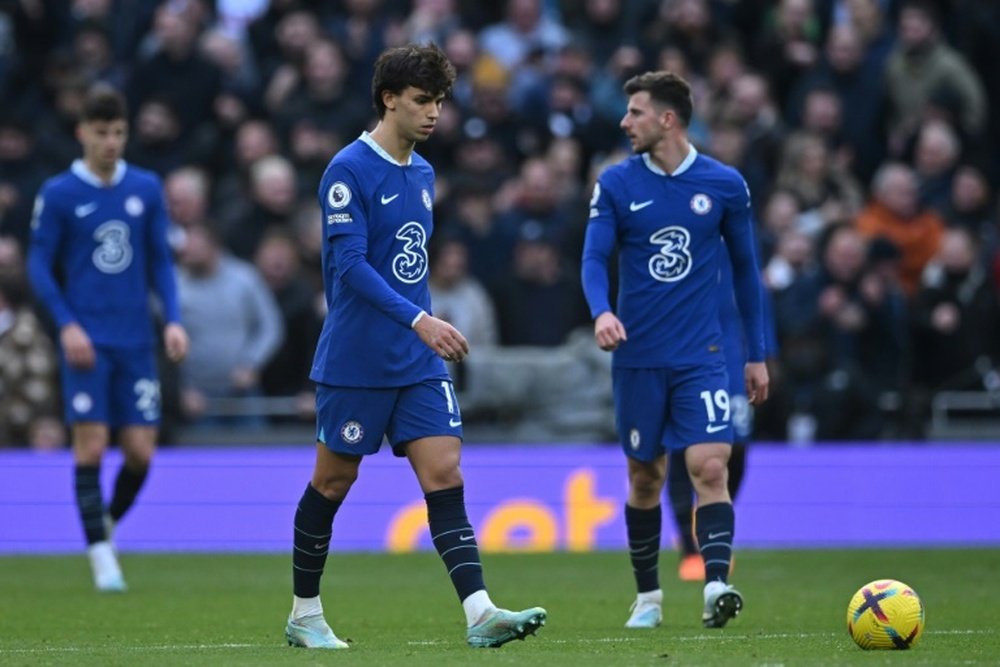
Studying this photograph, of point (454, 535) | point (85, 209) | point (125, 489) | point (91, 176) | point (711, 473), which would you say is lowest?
point (125, 489)

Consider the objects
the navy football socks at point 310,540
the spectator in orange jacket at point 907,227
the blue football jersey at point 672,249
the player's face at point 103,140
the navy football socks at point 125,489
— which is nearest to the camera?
the navy football socks at point 310,540

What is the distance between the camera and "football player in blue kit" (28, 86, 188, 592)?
12.1 meters

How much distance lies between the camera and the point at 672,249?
9711 mm

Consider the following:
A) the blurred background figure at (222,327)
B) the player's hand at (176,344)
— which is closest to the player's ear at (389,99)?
the player's hand at (176,344)

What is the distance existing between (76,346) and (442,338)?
4.85m

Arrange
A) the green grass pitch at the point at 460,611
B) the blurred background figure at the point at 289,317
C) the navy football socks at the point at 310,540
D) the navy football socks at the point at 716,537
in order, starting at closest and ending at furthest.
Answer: the green grass pitch at the point at 460,611 → the navy football socks at the point at 310,540 → the navy football socks at the point at 716,537 → the blurred background figure at the point at 289,317

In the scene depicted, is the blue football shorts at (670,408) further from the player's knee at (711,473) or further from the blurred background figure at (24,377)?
the blurred background figure at (24,377)

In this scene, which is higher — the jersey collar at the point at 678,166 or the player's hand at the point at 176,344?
the jersey collar at the point at 678,166

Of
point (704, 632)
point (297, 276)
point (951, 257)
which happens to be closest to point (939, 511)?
point (951, 257)

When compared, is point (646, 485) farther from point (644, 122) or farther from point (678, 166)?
point (644, 122)

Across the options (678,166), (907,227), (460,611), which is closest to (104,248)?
(460,611)

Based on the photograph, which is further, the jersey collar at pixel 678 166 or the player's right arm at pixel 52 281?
the player's right arm at pixel 52 281

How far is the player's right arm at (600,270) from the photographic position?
9.08 m

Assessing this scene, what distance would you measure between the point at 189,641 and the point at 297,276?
894 cm
